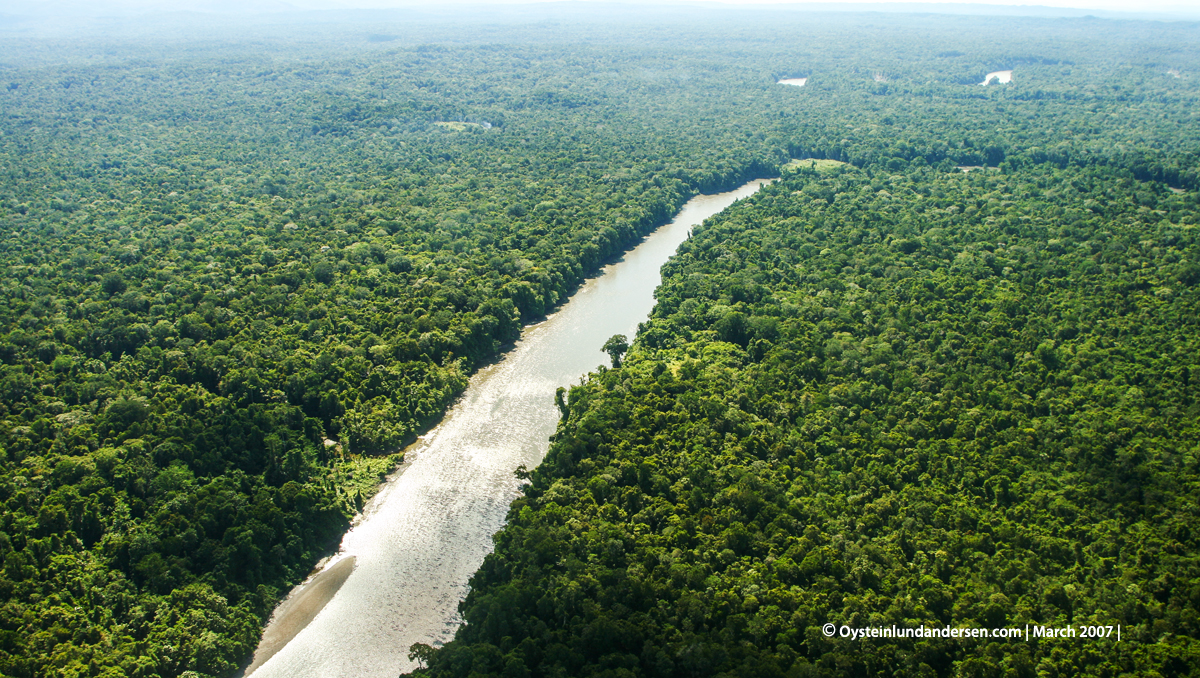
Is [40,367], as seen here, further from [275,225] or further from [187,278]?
[275,225]

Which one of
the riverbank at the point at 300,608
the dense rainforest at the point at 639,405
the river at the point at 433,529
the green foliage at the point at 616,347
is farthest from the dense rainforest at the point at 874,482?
the riverbank at the point at 300,608

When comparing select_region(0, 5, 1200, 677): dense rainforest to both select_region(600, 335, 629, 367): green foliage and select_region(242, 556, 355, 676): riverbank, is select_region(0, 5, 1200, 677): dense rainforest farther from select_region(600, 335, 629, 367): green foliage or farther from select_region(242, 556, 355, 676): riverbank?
select_region(600, 335, 629, 367): green foliage

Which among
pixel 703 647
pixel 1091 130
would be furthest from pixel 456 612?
pixel 1091 130

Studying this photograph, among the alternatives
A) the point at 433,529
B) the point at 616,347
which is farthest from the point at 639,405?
the point at 433,529

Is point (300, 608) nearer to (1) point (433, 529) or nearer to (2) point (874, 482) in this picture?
(1) point (433, 529)

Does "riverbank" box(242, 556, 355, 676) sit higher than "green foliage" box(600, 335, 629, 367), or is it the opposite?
"green foliage" box(600, 335, 629, 367)

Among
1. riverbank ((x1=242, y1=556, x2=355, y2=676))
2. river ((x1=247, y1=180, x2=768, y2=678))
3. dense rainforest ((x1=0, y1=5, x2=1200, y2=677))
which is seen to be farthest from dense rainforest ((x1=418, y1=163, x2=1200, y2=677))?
riverbank ((x1=242, y1=556, x2=355, y2=676))

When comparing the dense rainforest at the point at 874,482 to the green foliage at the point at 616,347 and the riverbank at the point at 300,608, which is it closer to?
the green foliage at the point at 616,347
